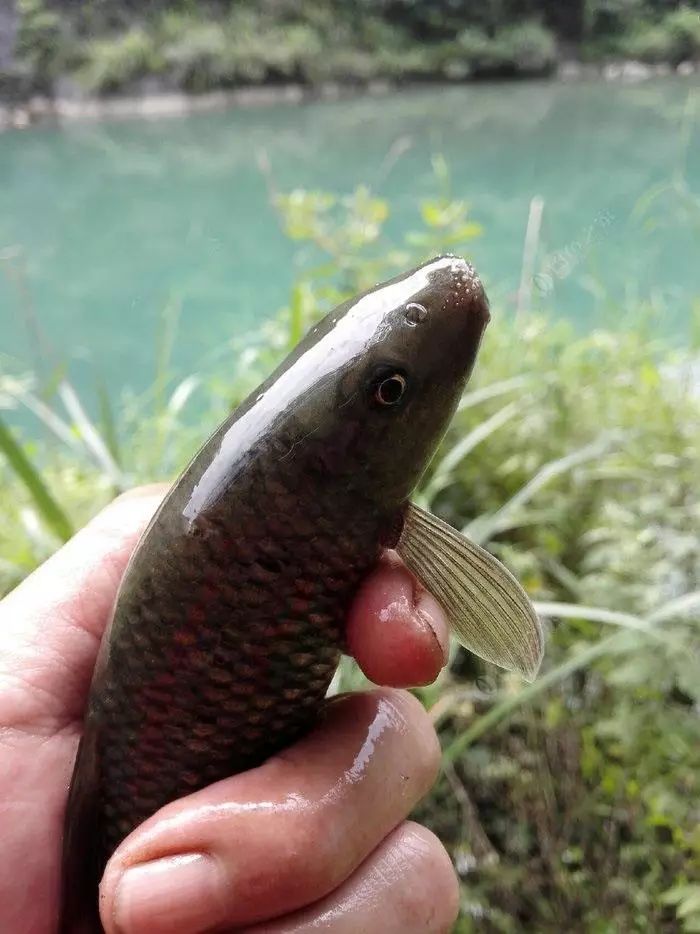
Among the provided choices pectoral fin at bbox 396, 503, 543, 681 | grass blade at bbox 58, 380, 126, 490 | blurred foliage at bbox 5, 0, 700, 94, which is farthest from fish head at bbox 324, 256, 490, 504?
blurred foliage at bbox 5, 0, 700, 94

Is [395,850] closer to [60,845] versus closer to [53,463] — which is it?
[60,845]

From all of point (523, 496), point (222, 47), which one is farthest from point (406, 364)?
point (222, 47)

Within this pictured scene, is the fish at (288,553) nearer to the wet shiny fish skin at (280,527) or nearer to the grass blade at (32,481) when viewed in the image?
the wet shiny fish skin at (280,527)

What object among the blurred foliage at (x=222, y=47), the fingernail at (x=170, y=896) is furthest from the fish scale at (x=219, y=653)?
the blurred foliage at (x=222, y=47)

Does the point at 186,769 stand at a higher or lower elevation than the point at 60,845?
higher

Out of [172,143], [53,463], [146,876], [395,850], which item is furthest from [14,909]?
[172,143]

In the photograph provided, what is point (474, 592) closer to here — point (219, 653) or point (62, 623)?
point (219, 653)
